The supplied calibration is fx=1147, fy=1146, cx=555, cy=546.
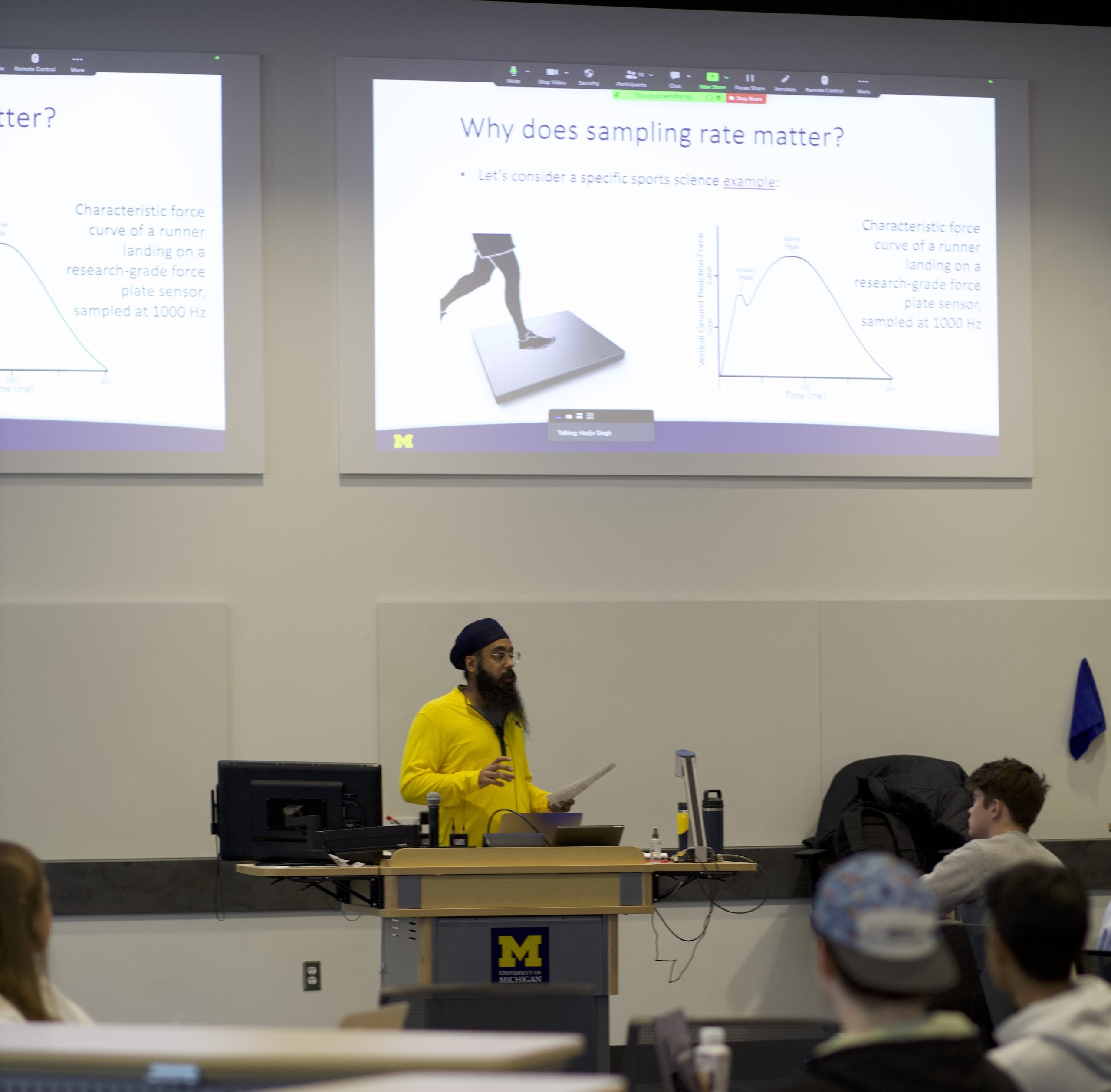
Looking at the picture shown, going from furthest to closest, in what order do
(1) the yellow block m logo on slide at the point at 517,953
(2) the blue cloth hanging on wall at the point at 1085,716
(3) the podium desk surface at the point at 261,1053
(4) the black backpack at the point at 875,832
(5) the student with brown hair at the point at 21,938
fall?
(2) the blue cloth hanging on wall at the point at 1085,716, (4) the black backpack at the point at 875,832, (1) the yellow block m logo on slide at the point at 517,953, (5) the student with brown hair at the point at 21,938, (3) the podium desk surface at the point at 261,1053

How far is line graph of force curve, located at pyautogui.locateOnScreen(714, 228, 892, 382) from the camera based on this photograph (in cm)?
486

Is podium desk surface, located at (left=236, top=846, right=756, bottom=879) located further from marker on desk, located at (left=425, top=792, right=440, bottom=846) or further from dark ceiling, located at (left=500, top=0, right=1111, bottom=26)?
dark ceiling, located at (left=500, top=0, right=1111, bottom=26)

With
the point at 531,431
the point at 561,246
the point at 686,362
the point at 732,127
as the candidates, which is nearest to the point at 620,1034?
the point at 531,431

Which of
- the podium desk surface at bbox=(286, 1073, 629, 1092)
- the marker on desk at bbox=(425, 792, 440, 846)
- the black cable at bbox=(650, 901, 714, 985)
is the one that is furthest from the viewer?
the black cable at bbox=(650, 901, 714, 985)

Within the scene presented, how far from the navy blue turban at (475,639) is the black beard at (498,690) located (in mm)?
72

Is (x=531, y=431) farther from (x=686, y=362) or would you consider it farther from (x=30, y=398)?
(x=30, y=398)

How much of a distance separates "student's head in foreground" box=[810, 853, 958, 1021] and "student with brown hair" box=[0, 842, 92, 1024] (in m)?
1.24

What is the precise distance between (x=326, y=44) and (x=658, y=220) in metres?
1.56

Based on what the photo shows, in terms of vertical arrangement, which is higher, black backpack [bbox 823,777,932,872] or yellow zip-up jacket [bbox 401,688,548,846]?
yellow zip-up jacket [bbox 401,688,548,846]

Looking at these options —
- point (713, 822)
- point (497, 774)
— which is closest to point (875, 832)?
point (713, 822)

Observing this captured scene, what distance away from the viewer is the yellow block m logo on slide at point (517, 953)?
322 cm

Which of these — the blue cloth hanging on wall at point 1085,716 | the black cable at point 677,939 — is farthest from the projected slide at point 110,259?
the blue cloth hanging on wall at point 1085,716

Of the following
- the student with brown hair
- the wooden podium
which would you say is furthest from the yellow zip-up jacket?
the student with brown hair

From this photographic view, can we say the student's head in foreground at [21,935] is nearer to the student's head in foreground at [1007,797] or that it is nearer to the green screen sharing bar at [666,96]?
the student's head in foreground at [1007,797]
